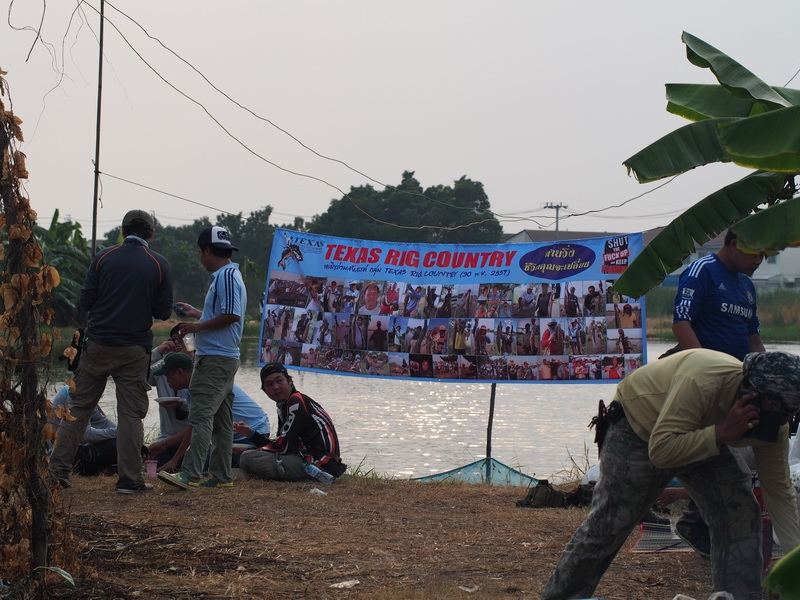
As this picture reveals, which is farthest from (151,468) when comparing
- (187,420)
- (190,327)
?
(190,327)

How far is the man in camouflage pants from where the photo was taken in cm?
398

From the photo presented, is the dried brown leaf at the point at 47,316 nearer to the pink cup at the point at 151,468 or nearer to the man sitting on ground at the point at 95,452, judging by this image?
the pink cup at the point at 151,468

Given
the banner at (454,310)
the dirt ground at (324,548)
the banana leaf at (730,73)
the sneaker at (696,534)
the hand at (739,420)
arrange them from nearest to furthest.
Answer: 1. the hand at (739,420)
2. the dirt ground at (324,548)
3. the banana leaf at (730,73)
4. the sneaker at (696,534)
5. the banner at (454,310)

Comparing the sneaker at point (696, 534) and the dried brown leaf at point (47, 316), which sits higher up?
the dried brown leaf at point (47, 316)

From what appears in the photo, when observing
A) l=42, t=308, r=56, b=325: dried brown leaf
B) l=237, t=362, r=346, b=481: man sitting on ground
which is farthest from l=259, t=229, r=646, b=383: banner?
l=42, t=308, r=56, b=325: dried brown leaf

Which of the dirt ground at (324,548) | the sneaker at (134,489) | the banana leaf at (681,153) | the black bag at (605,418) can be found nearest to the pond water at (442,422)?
the sneaker at (134,489)

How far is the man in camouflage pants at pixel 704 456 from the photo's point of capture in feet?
13.0

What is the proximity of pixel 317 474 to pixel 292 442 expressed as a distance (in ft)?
1.08

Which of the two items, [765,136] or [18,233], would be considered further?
[765,136]

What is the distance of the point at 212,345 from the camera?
7785 millimetres

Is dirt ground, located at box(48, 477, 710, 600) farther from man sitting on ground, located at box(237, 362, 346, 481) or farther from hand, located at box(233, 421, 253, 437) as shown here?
hand, located at box(233, 421, 253, 437)

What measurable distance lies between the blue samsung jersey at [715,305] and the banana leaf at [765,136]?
1.65 meters

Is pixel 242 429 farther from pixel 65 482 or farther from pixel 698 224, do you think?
pixel 698 224

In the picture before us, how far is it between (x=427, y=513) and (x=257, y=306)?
1111 inches
